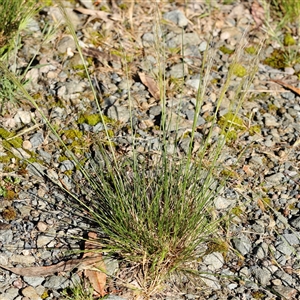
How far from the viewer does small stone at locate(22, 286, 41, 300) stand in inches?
99.7

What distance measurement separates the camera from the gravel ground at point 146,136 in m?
2.69

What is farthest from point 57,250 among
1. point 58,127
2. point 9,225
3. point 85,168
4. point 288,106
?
point 288,106

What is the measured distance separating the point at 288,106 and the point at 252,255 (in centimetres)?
112

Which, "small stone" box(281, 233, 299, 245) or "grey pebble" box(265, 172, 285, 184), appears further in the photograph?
"grey pebble" box(265, 172, 285, 184)

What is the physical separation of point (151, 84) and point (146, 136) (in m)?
0.42

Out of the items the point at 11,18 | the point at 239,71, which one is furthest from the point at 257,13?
the point at 11,18

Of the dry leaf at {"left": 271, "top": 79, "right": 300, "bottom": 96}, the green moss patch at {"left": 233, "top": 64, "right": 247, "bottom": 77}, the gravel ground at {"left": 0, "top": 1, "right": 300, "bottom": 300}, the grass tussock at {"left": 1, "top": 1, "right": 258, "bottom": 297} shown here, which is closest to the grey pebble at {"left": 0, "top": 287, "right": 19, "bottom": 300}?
the gravel ground at {"left": 0, "top": 1, "right": 300, "bottom": 300}

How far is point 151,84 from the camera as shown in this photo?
3.56 meters

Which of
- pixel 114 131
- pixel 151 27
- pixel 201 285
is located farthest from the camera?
pixel 151 27

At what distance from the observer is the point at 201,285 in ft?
8.66

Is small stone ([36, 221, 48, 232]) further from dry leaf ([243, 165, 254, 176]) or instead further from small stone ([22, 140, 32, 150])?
dry leaf ([243, 165, 254, 176])

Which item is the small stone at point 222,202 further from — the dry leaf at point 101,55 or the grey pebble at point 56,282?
the dry leaf at point 101,55

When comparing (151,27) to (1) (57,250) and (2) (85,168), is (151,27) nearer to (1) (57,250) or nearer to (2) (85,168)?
(2) (85,168)

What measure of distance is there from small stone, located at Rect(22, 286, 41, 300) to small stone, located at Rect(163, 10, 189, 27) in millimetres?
2085
